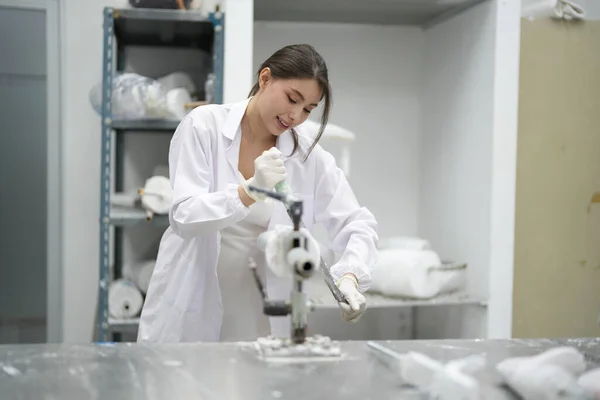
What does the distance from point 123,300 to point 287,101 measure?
52.0 inches

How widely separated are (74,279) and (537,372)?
2.54m

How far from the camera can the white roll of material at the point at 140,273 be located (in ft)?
8.93

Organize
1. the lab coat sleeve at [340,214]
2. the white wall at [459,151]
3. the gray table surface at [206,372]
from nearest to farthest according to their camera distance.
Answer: the gray table surface at [206,372], the lab coat sleeve at [340,214], the white wall at [459,151]

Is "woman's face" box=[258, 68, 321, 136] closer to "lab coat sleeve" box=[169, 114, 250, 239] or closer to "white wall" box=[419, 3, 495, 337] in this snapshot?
"lab coat sleeve" box=[169, 114, 250, 239]

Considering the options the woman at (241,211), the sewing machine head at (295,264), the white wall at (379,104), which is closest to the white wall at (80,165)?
the white wall at (379,104)

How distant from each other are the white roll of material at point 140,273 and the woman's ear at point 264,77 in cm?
115

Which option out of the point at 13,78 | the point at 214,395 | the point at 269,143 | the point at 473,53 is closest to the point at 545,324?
the point at 473,53

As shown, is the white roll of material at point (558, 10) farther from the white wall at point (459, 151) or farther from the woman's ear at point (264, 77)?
the woman's ear at point (264, 77)

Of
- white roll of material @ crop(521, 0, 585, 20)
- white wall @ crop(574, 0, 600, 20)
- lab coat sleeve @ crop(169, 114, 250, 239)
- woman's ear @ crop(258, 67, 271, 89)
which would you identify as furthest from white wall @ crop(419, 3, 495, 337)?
lab coat sleeve @ crop(169, 114, 250, 239)

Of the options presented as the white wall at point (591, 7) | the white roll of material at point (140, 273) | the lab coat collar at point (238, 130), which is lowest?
the white roll of material at point (140, 273)

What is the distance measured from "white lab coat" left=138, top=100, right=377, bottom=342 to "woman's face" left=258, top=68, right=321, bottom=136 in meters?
0.10

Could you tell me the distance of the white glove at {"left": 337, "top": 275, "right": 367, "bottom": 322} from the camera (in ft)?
4.99

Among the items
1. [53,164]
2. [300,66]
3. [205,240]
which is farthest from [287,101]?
[53,164]

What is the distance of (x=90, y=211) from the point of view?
10.3 feet
